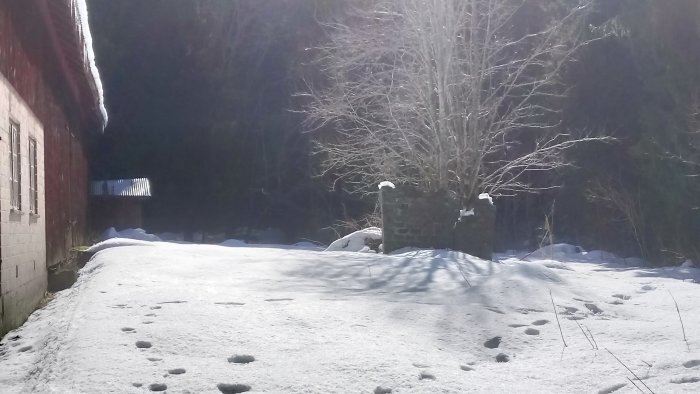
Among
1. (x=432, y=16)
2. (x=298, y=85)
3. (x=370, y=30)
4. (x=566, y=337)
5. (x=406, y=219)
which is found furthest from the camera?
(x=298, y=85)

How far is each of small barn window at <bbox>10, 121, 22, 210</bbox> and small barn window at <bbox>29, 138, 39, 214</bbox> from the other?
Result: 4.36 ft

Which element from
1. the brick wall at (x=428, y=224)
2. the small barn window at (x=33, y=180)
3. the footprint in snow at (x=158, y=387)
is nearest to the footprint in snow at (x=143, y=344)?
the footprint in snow at (x=158, y=387)

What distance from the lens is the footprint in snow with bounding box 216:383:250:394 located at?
4664 mm

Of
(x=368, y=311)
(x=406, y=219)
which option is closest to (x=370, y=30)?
(x=406, y=219)

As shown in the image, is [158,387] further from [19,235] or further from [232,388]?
[19,235]

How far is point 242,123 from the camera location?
115 feet

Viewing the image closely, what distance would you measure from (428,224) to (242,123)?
70.9 ft

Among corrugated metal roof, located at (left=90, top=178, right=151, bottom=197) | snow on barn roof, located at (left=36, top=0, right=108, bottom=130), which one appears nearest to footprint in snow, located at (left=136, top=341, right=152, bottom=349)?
snow on barn roof, located at (left=36, top=0, right=108, bottom=130)

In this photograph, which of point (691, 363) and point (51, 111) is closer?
point (691, 363)

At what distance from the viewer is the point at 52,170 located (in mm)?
13336

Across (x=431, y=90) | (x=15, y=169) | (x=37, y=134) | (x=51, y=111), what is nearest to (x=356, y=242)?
(x=431, y=90)

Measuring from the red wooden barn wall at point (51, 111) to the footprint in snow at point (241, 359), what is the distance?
4.25 meters

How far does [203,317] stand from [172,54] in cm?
3013

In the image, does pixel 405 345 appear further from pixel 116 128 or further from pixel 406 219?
pixel 116 128
